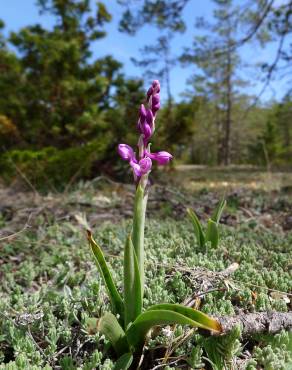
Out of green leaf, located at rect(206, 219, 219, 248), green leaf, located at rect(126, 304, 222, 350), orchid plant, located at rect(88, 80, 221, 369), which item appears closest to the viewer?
green leaf, located at rect(126, 304, 222, 350)

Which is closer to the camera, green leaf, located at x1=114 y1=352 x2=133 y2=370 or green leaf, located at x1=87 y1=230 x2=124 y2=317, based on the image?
green leaf, located at x1=114 y1=352 x2=133 y2=370

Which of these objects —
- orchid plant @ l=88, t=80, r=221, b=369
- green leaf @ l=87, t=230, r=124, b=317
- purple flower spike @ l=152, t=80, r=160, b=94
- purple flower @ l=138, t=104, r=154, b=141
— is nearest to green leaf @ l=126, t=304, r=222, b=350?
orchid plant @ l=88, t=80, r=221, b=369

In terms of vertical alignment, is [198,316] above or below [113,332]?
above

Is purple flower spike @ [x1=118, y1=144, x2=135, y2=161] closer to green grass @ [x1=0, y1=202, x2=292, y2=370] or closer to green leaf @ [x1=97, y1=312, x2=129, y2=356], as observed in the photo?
green leaf @ [x1=97, y1=312, x2=129, y2=356]

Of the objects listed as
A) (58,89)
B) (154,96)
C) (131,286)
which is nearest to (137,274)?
(131,286)

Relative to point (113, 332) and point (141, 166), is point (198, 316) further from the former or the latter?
point (141, 166)

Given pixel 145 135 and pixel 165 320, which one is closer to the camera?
pixel 165 320

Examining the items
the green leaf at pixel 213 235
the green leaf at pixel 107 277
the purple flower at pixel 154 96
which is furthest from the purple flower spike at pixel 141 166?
the green leaf at pixel 213 235
